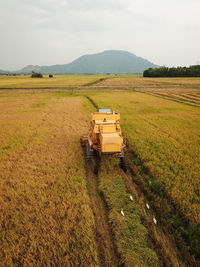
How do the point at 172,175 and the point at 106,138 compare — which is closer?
the point at 106,138

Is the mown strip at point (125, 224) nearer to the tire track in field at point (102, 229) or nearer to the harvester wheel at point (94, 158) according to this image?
the tire track in field at point (102, 229)

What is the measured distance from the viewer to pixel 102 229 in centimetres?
419

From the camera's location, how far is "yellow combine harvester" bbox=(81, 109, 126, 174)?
5648mm

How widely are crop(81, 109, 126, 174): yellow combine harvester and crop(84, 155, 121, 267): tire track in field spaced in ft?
3.61

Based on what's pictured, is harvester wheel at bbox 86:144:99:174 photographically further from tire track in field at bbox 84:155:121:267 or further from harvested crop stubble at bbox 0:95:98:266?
harvested crop stubble at bbox 0:95:98:266

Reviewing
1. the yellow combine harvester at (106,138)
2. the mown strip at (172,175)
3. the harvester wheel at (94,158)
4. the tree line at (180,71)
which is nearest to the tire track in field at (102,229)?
the harvester wheel at (94,158)

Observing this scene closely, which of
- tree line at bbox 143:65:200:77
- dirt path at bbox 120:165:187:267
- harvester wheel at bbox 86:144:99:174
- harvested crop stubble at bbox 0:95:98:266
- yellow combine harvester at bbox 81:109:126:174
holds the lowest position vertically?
dirt path at bbox 120:165:187:267

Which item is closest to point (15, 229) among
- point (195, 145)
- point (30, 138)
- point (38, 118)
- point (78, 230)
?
point (78, 230)

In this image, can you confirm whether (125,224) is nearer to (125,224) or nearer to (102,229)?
(125,224)

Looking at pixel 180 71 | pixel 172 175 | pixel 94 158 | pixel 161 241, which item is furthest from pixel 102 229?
pixel 180 71

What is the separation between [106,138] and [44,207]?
11.1 feet

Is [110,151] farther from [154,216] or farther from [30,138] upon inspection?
[30,138]

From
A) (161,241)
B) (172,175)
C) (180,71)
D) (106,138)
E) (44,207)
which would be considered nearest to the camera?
(161,241)

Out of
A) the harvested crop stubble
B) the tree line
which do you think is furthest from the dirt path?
the tree line
